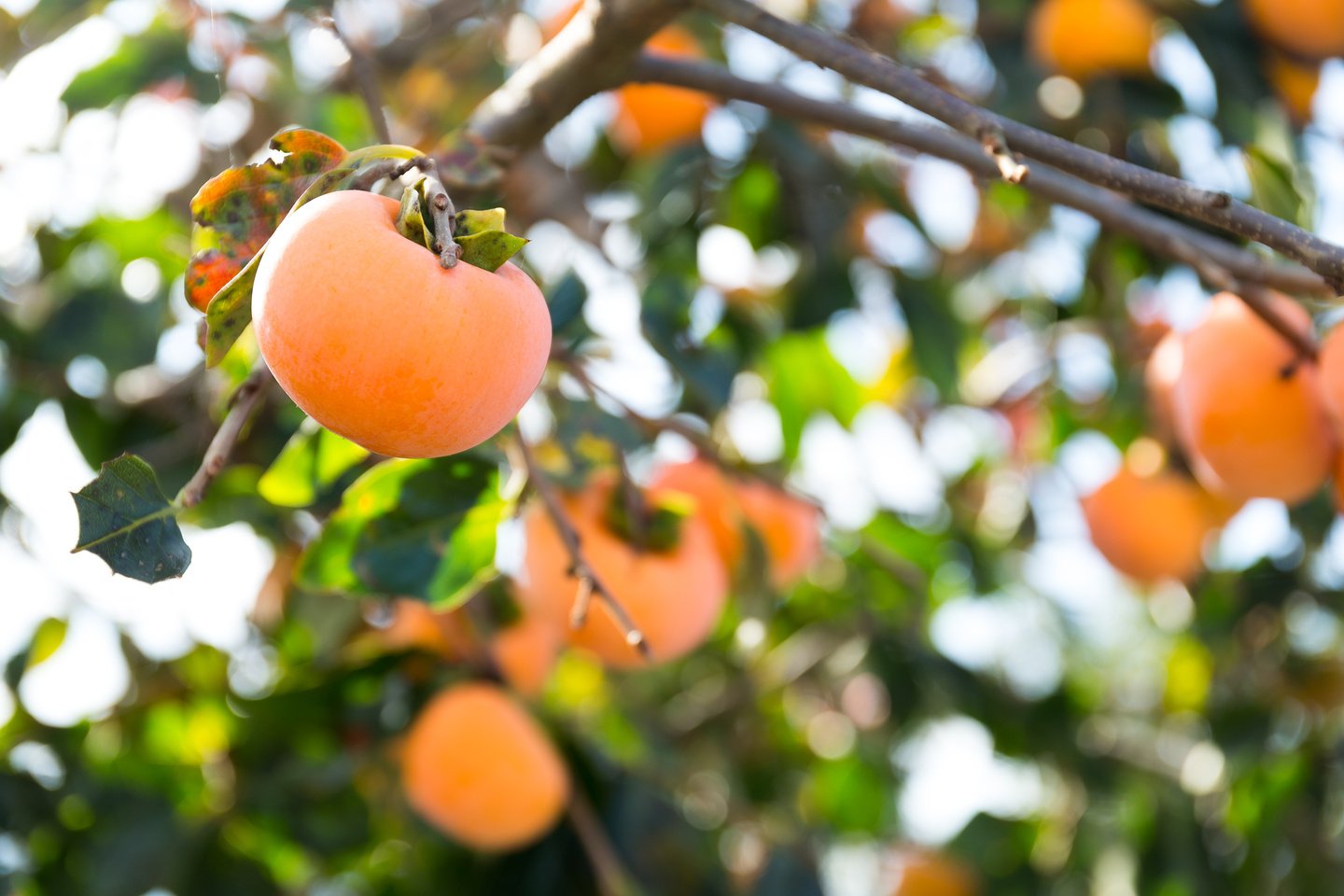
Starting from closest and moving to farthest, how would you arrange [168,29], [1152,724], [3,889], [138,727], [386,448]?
[386,448], [3,889], [168,29], [138,727], [1152,724]

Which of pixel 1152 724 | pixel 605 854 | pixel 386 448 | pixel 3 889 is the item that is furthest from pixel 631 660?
pixel 1152 724

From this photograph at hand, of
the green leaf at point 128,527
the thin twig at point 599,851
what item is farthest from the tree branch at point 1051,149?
the thin twig at point 599,851

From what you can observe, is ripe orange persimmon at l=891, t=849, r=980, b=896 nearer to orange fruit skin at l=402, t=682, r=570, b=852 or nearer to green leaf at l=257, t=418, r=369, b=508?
orange fruit skin at l=402, t=682, r=570, b=852

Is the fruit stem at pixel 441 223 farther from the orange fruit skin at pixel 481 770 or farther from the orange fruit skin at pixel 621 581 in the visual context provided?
the orange fruit skin at pixel 481 770

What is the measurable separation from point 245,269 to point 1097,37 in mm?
1276

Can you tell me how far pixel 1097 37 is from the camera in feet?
5.04

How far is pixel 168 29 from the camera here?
1.48 m

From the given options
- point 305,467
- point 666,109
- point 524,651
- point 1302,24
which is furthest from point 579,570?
point 1302,24

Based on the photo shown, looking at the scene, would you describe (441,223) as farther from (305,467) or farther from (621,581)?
(621,581)

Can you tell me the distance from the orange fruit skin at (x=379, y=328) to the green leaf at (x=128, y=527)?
4.7 inches

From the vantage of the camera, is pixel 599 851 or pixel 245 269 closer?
pixel 245 269

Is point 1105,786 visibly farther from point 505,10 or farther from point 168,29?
point 168,29

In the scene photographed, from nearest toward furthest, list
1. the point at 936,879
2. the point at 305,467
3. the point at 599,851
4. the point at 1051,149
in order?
the point at 1051,149
the point at 305,467
the point at 599,851
the point at 936,879

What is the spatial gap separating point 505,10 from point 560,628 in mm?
1087
